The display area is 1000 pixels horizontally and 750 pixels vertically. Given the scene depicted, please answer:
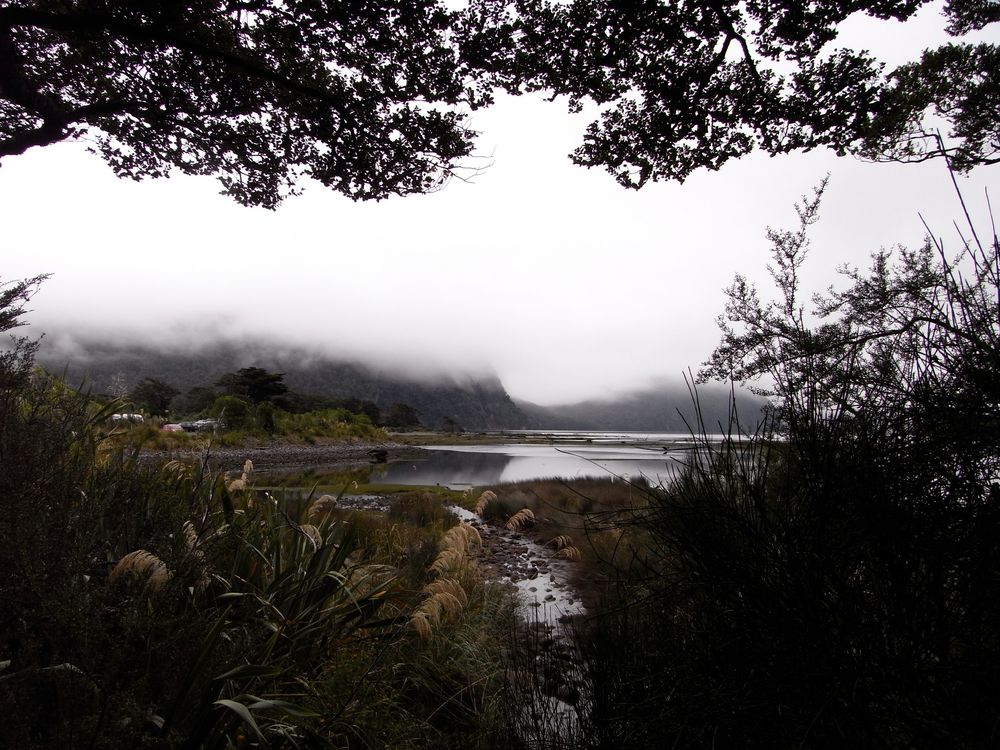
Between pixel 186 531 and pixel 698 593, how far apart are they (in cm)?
328

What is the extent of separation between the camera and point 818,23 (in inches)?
133

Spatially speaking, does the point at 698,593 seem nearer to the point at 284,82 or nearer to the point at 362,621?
the point at 362,621

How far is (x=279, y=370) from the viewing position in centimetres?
12950

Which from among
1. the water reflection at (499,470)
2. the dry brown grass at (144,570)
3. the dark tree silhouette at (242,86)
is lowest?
the water reflection at (499,470)

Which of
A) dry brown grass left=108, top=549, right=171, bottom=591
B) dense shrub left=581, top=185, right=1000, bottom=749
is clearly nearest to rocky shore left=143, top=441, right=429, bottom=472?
dry brown grass left=108, top=549, right=171, bottom=591

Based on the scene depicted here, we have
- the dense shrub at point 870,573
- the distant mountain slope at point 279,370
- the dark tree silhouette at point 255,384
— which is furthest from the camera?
the distant mountain slope at point 279,370

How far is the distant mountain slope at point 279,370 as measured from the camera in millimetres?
107625

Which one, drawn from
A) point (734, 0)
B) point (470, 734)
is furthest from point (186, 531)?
point (734, 0)

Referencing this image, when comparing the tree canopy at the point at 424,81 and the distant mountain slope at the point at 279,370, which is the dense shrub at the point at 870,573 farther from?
the distant mountain slope at the point at 279,370

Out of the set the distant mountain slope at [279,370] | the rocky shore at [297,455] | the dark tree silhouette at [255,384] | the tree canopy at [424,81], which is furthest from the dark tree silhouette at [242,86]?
the distant mountain slope at [279,370]

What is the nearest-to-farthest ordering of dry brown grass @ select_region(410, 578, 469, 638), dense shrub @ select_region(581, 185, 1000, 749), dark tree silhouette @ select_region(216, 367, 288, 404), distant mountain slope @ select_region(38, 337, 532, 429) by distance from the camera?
1. dense shrub @ select_region(581, 185, 1000, 749)
2. dry brown grass @ select_region(410, 578, 469, 638)
3. dark tree silhouette @ select_region(216, 367, 288, 404)
4. distant mountain slope @ select_region(38, 337, 532, 429)

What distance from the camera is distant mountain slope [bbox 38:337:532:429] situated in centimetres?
10762

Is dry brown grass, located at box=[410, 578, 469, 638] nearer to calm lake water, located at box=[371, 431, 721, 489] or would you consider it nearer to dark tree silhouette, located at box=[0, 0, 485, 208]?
calm lake water, located at box=[371, 431, 721, 489]

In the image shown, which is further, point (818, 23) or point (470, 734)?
point (818, 23)
